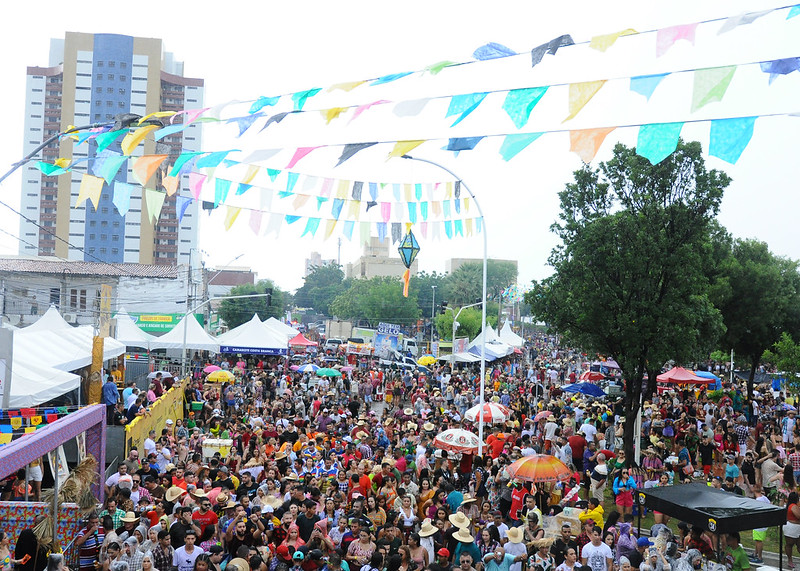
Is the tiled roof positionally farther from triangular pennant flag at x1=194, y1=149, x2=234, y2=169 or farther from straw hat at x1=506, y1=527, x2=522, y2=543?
straw hat at x1=506, y1=527, x2=522, y2=543

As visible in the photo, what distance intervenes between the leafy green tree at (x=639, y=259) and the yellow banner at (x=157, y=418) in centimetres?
1036

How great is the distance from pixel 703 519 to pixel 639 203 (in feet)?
33.2

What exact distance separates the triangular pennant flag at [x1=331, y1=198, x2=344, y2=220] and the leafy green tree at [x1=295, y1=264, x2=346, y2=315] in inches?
4528

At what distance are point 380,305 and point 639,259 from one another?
224 ft

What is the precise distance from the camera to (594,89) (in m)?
9.14

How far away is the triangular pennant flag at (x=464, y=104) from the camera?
400 inches

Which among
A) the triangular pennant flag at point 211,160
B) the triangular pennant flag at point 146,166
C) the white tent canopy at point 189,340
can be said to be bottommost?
the white tent canopy at point 189,340

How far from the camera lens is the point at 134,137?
1368cm

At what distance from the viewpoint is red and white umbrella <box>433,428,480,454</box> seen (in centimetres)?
1542

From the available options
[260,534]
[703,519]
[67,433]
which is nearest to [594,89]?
[703,519]

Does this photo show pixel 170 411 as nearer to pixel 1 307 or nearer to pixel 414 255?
pixel 414 255

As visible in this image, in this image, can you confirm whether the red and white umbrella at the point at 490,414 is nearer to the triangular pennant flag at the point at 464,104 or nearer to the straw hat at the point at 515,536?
the straw hat at the point at 515,536

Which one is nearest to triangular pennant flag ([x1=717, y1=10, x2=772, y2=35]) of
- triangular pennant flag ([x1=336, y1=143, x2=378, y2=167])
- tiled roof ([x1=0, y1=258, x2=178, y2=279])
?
triangular pennant flag ([x1=336, y1=143, x2=378, y2=167])

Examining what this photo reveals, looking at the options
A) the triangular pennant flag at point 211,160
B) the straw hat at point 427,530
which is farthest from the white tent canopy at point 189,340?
the straw hat at point 427,530
